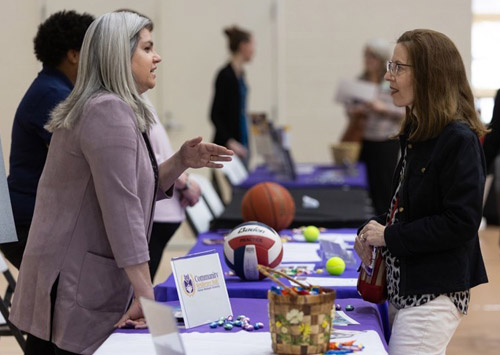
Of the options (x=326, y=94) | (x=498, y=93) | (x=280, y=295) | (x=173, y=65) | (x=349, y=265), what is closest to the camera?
(x=280, y=295)

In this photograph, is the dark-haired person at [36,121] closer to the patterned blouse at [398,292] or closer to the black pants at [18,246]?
the black pants at [18,246]

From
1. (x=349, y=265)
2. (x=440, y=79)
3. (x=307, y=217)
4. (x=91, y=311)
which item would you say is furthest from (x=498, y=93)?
(x=91, y=311)

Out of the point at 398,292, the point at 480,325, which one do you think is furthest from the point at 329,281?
the point at 480,325

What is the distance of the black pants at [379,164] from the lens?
7.95 meters

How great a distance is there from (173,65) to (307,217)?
435 centimetres

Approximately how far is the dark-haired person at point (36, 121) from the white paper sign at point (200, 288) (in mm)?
986

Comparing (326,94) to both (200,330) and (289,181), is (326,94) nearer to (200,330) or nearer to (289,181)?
(289,181)

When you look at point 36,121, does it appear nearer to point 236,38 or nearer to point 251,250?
point 251,250

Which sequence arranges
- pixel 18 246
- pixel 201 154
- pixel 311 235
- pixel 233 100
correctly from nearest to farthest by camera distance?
pixel 201 154, pixel 18 246, pixel 311 235, pixel 233 100

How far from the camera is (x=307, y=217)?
4559 mm

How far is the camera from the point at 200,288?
2.35 m

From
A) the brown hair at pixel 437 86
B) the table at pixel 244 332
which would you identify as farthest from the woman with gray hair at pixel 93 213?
the brown hair at pixel 437 86

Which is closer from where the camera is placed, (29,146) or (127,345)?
(127,345)

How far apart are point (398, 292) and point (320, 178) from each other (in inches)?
169
